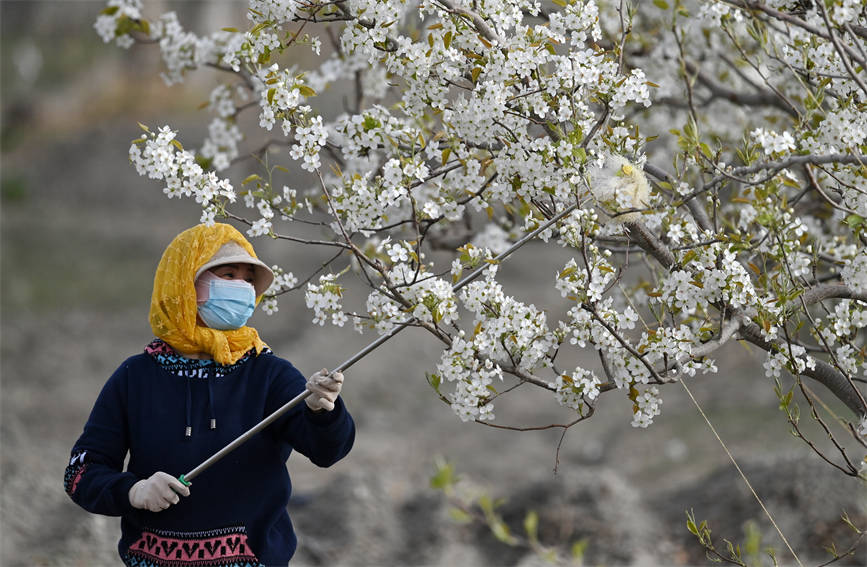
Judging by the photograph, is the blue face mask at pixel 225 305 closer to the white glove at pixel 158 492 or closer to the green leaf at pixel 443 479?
the white glove at pixel 158 492

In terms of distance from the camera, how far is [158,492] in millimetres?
2541

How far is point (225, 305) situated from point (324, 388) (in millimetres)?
437

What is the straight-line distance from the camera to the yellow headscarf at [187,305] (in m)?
2.73

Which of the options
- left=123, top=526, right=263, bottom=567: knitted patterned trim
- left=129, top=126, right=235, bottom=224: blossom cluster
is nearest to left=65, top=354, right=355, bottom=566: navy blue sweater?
left=123, top=526, right=263, bottom=567: knitted patterned trim

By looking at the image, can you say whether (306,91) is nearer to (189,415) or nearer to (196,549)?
(189,415)

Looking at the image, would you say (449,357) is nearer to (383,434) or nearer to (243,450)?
(243,450)

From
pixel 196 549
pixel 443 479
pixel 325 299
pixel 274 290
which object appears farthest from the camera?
pixel 274 290

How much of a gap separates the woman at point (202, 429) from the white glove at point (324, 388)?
0.07m

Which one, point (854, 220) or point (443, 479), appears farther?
point (854, 220)

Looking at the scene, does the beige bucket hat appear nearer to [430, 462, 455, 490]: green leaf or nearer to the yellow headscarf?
the yellow headscarf

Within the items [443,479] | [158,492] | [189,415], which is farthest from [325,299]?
[443,479]

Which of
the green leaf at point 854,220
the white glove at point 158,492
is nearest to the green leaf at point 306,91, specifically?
the white glove at point 158,492

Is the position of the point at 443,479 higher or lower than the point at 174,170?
lower

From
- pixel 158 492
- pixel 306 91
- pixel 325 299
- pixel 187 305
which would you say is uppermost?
pixel 306 91
